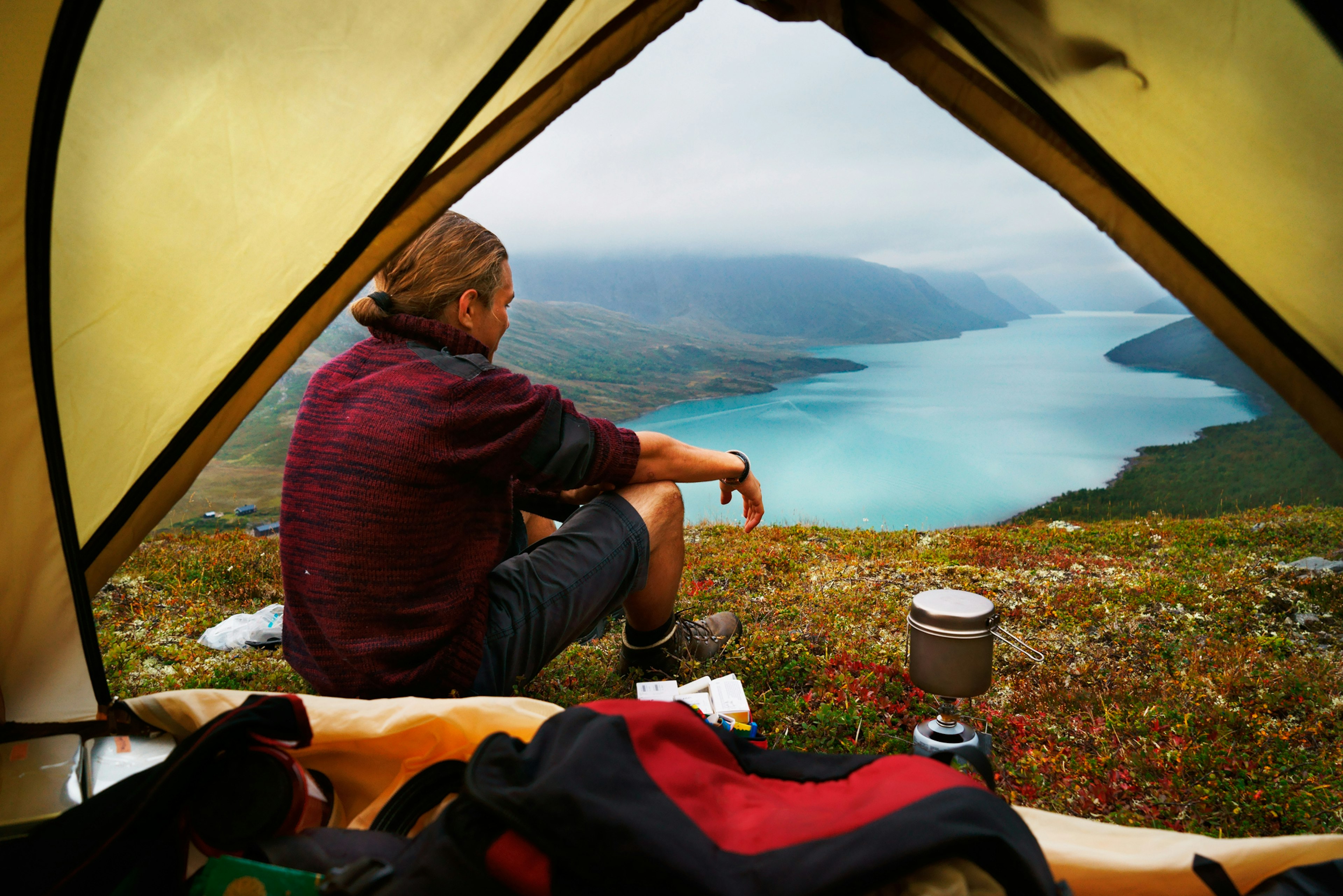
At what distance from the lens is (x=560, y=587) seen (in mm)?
2590

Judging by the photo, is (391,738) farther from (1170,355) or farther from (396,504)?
(1170,355)

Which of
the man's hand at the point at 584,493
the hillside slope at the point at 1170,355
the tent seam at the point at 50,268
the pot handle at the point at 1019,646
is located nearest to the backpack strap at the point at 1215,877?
the pot handle at the point at 1019,646

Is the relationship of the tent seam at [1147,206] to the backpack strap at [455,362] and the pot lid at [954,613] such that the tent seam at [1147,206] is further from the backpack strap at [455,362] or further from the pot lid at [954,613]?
the backpack strap at [455,362]

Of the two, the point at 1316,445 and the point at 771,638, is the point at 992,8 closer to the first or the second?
the point at 1316,445

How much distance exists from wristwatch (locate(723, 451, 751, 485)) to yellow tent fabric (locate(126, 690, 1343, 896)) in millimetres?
1389

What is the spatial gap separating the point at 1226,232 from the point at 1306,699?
2.20 m

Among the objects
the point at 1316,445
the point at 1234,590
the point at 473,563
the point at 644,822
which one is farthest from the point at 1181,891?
the point at 1234,590

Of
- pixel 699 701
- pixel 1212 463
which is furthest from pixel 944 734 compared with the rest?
pixel 1212 463

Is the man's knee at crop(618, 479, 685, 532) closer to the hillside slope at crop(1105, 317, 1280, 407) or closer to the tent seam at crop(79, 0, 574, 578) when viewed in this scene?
the tent seam at crop(79, 0, 574, 578)

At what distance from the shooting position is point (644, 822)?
Answer: 1150mm

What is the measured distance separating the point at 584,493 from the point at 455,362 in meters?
0.92

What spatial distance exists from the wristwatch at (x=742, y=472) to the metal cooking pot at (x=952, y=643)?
37.2 inches

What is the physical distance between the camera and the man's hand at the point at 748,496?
3.11m

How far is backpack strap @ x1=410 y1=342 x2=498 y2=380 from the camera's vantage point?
230 centimetres
